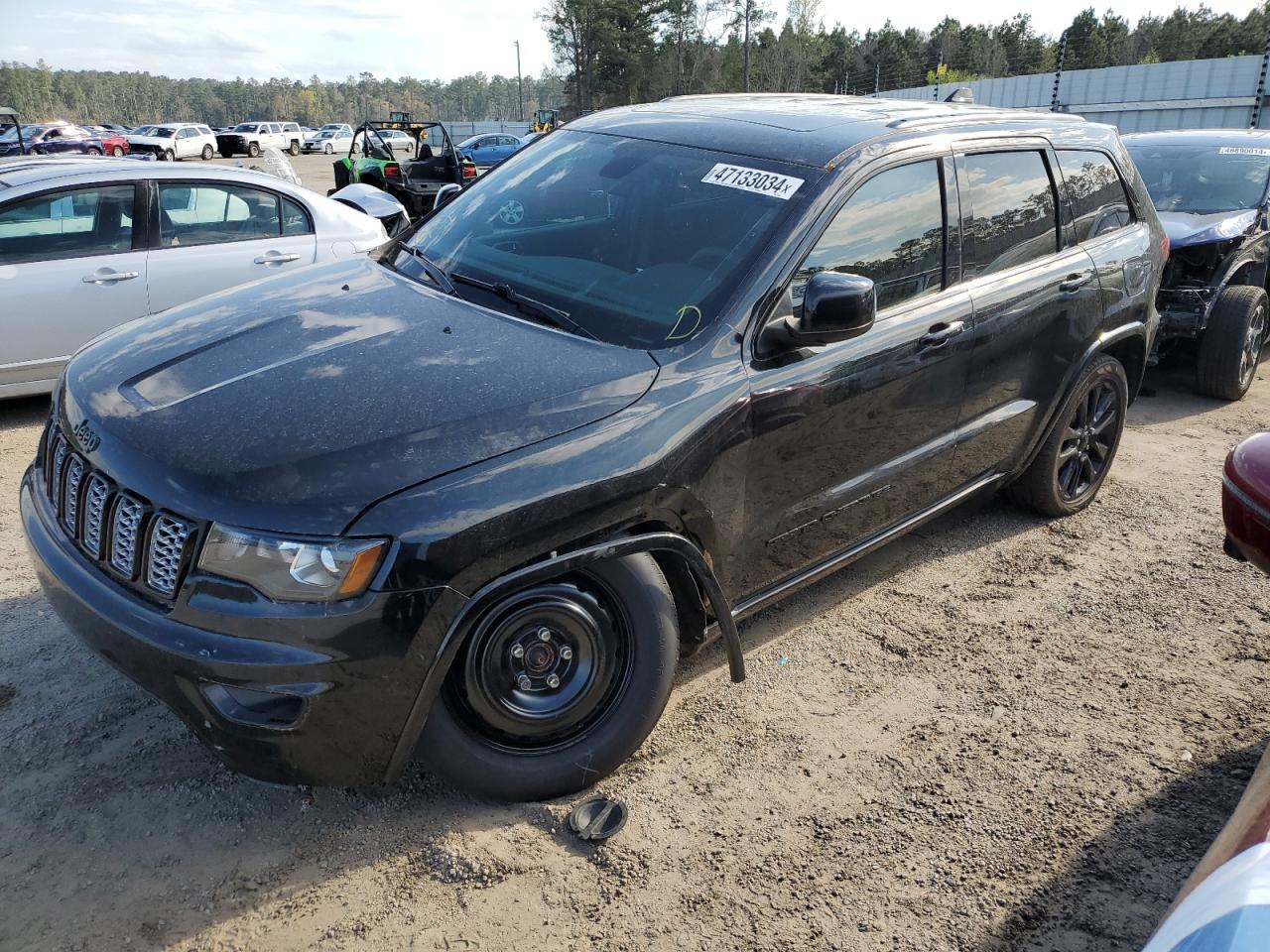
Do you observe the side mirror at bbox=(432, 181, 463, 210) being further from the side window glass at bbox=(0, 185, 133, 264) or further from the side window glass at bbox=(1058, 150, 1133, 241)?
the side window glass at bbox=(1058, 150, 1133, 241)

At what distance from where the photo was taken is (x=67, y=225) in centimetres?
561

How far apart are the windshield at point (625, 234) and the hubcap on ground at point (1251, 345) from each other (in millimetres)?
5245

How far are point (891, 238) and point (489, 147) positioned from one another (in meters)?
34.5

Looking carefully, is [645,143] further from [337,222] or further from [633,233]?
[337,222]

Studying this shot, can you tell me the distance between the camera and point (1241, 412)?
6.65 metres

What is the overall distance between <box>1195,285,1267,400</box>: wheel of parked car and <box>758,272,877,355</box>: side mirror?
5.14m

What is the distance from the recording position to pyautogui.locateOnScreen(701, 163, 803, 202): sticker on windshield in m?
3.08

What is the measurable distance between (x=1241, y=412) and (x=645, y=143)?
5.26m

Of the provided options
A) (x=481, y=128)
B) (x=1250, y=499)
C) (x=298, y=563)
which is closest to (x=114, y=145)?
(x=481, y=128)

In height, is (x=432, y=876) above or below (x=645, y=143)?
below

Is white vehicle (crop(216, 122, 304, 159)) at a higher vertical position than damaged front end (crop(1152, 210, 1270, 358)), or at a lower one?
higher

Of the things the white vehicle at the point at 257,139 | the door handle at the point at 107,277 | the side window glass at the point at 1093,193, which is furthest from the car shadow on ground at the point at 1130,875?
the white vehicle at the point at 257,139

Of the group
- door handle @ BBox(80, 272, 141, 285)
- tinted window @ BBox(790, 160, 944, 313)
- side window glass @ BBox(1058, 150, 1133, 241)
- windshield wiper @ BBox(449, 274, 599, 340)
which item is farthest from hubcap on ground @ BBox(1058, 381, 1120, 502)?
door handle @ BBox(80, 272, 141, 285)

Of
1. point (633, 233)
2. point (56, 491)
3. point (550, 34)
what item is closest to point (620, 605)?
point (633, 233)
